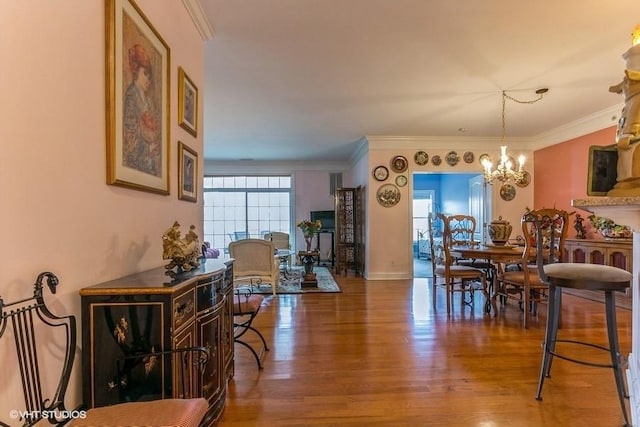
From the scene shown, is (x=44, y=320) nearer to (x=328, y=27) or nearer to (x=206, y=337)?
(x=206, y=337)

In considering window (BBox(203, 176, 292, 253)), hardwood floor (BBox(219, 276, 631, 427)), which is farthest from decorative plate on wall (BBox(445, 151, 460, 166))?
window (BBox(203, 176, 292, 253))

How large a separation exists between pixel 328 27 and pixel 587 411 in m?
3.03

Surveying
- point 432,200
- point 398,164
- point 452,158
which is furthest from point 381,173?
point 432,200

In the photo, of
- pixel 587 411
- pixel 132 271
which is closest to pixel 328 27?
pixel 132 271

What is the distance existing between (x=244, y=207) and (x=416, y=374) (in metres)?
6.85

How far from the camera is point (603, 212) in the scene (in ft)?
4.38

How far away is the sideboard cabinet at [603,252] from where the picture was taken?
12.7 feet

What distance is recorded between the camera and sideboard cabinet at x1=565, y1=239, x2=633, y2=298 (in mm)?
3879

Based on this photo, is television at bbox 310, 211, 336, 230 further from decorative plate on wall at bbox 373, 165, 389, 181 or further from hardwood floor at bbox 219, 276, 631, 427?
hardwood floor at bbox 219, 276, 631, 427

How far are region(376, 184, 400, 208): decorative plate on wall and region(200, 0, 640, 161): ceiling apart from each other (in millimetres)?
1171

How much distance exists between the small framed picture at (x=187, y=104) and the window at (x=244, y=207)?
6169 millimetres

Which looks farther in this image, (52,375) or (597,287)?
(597,287)

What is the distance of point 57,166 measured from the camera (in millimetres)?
1089

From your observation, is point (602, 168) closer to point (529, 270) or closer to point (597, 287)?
point (597, 287)
